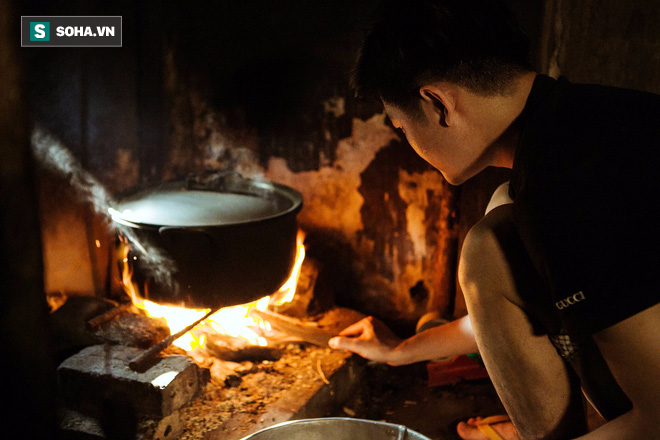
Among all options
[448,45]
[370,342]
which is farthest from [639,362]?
[370,342]

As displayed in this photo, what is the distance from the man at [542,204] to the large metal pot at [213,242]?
0.98 meters

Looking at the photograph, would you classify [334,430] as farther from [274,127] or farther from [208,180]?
[274,127]

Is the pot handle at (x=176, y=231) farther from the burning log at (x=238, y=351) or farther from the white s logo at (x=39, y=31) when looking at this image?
the white s logo at (x=39, y=31)

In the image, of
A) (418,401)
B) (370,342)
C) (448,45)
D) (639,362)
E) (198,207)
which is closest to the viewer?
(639,362)

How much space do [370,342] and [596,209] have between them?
1.71 metres

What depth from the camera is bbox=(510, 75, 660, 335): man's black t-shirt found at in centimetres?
120

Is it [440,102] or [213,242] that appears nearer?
[440,102]

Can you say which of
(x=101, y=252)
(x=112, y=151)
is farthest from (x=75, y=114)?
(x=101, y=252)

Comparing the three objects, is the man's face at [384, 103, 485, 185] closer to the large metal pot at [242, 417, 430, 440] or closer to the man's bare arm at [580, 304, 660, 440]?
the man's bare arm at [580, 304, 660, 440]

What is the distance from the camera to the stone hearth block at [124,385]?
2258 mm

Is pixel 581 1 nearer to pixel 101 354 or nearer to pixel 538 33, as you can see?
pixel 538 33

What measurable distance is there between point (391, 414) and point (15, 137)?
233 cm

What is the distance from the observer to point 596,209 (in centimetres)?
123

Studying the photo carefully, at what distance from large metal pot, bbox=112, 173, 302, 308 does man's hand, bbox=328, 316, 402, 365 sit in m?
0.48
